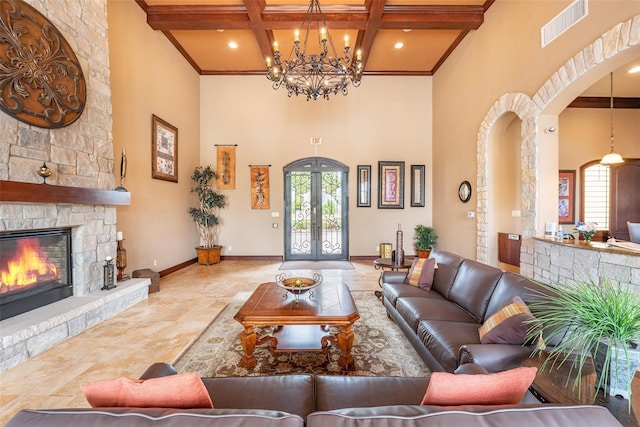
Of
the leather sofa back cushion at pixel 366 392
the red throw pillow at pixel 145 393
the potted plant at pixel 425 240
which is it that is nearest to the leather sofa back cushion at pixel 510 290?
the leather sofa back cushion at pixel 366 392

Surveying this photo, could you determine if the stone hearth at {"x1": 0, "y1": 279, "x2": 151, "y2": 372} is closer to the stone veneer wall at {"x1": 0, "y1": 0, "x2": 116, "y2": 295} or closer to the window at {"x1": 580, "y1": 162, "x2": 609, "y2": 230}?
the stone veneer wall at {"x1": 0, "y1": 0, "x2": 116, "y2": 295}

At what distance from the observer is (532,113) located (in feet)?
12.4

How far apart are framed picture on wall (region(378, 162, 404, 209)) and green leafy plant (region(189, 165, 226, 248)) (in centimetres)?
397

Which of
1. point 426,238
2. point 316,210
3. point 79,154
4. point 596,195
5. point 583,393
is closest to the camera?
point 583,393

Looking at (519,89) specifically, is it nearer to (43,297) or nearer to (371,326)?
(371,326)

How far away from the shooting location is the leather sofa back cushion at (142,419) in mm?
701

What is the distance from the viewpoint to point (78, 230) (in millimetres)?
3270

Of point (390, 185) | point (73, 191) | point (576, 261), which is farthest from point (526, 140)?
point (73, 191)

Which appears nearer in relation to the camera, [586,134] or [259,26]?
[259,26]

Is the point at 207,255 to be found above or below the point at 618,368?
below

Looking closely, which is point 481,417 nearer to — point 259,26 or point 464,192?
point 464,192

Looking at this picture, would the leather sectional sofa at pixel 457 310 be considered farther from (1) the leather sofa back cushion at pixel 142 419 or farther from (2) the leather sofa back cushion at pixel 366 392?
(1) the leather sofa back cushion at pixel 142 419

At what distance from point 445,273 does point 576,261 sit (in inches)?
59.5

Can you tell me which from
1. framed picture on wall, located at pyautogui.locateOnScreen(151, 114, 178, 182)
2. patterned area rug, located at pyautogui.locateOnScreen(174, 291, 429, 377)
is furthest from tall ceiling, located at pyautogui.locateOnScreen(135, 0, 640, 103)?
patterned area rug, located at pyautogui.locateOnScreen(174, 291, 429, 377)
